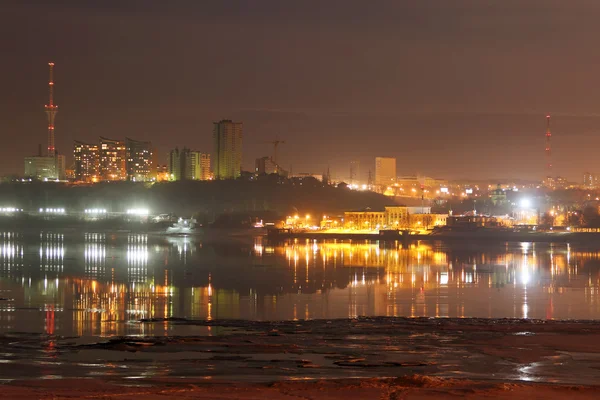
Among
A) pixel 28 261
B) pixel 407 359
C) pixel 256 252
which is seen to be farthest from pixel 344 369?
pixel 256 252

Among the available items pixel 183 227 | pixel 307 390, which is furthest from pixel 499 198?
pixel 307 390

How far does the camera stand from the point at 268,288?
70.0 feet

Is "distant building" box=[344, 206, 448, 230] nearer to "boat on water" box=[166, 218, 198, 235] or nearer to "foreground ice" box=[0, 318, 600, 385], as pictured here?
"boat on water" box=[166, 218, 198, 235]

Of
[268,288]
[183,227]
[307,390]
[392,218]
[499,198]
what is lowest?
[307,390]

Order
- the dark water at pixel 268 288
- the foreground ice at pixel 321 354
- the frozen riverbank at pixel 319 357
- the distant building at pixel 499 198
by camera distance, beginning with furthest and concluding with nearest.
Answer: the distant building at pixel 499 198 → the dark water at pixel 268 288 → the foreground ice at pixel 321 354 → the frozen riverbank at pixel 319 357

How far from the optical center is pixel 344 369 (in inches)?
394

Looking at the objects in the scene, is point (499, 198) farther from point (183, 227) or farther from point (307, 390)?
point (307, 390)

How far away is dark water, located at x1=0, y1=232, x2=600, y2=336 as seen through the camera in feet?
51.9

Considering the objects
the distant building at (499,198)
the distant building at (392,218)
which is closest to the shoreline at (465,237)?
the distant building at (392,218)

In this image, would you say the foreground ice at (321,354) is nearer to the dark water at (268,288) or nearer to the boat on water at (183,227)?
the dark water at (268,288)

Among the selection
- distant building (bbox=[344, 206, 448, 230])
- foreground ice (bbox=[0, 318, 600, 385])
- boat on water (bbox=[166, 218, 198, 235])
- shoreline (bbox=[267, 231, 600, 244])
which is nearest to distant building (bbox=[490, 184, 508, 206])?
distant building (bbox=[344, 206, 448, 230])

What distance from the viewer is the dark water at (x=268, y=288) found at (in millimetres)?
15820

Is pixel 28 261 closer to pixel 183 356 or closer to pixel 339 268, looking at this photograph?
pixel 339 268

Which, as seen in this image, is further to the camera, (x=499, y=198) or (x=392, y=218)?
(x=499, y=198)
